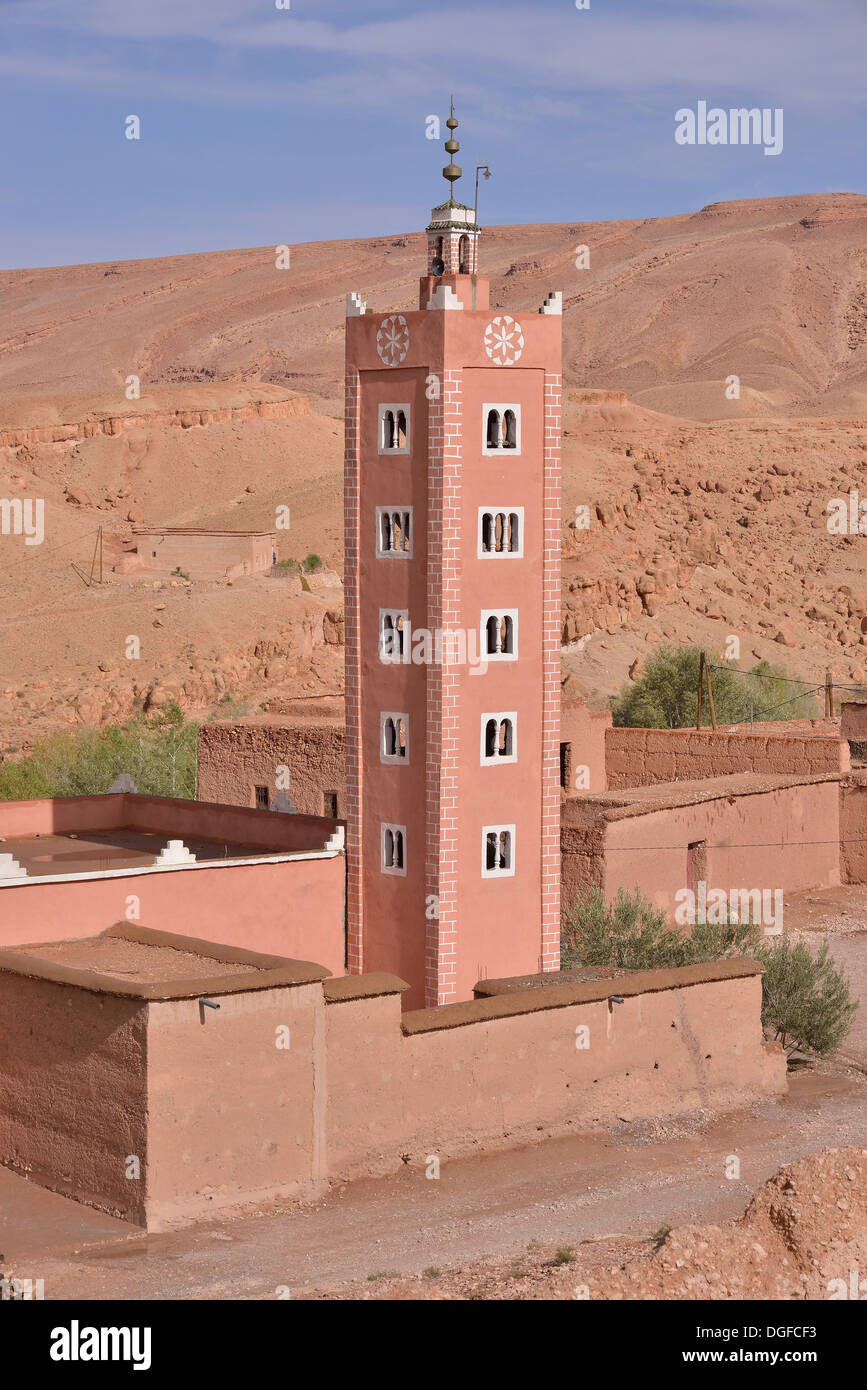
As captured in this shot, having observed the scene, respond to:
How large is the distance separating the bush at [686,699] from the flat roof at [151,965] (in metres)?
34.2

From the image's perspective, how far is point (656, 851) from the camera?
35.9 m

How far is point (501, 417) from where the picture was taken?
96.1 feet

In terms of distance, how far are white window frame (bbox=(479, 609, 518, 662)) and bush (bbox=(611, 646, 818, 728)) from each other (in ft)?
92.4

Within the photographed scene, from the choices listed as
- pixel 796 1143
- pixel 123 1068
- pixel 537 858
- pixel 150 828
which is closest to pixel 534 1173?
pixel 796 1143

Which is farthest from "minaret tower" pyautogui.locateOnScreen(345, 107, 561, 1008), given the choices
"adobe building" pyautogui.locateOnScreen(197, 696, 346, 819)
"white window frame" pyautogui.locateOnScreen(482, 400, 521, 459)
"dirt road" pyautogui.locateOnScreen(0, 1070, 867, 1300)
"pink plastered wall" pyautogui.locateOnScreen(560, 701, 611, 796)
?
"pink plastered wall" pyautogui.locateOnScreen(560, 701, 611, 796)

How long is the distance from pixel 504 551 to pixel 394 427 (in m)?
2.51

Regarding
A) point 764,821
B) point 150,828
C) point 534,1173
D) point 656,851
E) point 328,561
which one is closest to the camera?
point 534,1173

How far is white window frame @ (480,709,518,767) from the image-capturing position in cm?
2909

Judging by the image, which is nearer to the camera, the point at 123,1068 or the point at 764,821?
the point at 123,1068

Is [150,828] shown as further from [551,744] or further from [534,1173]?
[534,1173]

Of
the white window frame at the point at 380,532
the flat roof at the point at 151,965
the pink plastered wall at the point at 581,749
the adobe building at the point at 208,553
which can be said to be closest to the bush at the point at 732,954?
the pink plastered wall at the point at 581,749

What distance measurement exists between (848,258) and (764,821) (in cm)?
15610

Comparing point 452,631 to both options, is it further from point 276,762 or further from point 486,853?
point 276,762

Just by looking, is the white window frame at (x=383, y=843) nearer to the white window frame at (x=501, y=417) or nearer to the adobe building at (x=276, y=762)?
the white window frame at (x=501, y=417)
